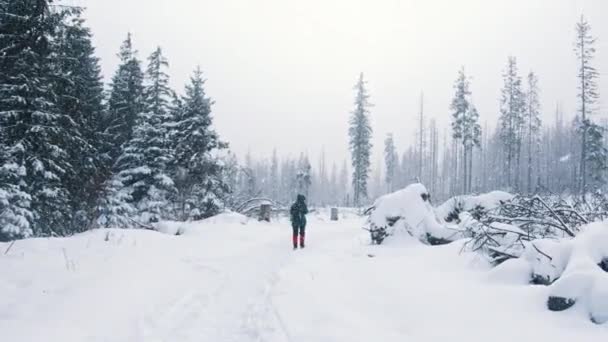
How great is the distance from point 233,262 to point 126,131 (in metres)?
17.8

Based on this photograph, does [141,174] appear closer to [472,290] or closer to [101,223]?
[101,223]

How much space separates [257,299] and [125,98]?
2210cm

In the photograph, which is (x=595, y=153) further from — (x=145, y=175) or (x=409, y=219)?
(x=145, y=175)

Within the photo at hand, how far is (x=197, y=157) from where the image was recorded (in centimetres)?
2294

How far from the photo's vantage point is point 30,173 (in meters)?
12.0

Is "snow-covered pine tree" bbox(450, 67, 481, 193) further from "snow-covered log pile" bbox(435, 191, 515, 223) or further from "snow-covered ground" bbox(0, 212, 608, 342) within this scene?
"snow-covered ground" bbox(0, 212, 608, 342)

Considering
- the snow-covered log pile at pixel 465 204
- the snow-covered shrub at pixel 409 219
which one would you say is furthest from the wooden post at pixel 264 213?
the snow-covered log pile at pixel 465 204

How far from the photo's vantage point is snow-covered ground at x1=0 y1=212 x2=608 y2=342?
14.4ft

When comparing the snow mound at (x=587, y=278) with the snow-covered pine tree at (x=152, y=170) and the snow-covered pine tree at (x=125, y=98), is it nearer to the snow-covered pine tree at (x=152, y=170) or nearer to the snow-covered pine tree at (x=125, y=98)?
the snow-covered pine tree at (x=152, y=170)

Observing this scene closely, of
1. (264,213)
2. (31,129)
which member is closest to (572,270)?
(31,129)

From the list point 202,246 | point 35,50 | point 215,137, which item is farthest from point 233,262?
point 215,137

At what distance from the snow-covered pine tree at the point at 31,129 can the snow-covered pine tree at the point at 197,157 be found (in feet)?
32.8

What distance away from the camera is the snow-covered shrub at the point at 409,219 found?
1095 centimetres

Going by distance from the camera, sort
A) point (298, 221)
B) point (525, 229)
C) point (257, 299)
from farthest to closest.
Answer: point (298, 221) → point (525, 229) → point (257, 299)
